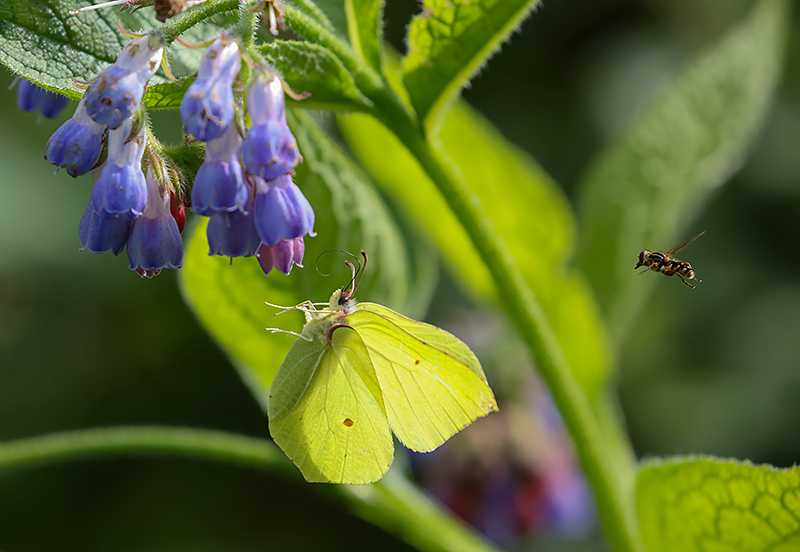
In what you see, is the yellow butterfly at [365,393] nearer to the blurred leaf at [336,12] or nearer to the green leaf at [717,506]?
the green leaf at [717,506]

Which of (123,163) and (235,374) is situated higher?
(123,163)

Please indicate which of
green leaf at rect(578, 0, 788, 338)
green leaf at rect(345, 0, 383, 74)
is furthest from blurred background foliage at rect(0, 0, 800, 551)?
green leaf at rect(345, 0, 383, 74)

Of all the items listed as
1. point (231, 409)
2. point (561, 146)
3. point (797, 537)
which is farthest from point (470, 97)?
point (797, 537)

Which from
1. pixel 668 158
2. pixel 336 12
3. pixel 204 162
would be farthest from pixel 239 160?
pixel 668 158

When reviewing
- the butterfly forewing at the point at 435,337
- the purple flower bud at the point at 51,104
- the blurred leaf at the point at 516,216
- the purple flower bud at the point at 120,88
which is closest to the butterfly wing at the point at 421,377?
the butterfly forewing at the point at 435,337

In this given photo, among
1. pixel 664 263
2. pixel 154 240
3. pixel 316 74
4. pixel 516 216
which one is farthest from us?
pixel 516 216

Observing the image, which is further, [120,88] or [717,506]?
[717,506]

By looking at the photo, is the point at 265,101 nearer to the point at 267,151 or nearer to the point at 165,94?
the point at 267,151
